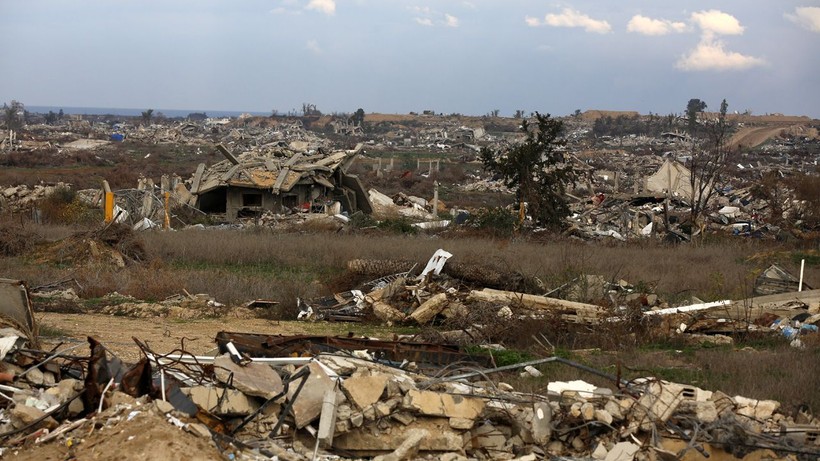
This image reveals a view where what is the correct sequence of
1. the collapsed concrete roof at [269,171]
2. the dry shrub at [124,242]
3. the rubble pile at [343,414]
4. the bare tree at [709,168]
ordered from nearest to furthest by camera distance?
the rubble pile at [343,414] → the dry shrub at [124,242] → the bare tree at [709,168] → the collapsed concrete roof at [269,171]

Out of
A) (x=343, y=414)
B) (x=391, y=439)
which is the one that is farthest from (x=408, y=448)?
(x=343, y=414)

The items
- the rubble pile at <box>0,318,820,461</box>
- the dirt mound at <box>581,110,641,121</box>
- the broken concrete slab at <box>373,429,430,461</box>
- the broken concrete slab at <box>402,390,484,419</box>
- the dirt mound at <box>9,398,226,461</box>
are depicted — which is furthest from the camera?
the dirt mound at <box>581,110,641,121</box>

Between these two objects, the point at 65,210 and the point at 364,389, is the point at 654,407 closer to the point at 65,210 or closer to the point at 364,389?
the point at 364,389

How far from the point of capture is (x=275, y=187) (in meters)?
25.2

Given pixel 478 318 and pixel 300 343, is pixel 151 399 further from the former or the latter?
pixel 478 318

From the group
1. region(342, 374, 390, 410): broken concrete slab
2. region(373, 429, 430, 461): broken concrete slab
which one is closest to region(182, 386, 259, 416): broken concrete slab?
region(342, 374, 390, 410): broken concrete slab

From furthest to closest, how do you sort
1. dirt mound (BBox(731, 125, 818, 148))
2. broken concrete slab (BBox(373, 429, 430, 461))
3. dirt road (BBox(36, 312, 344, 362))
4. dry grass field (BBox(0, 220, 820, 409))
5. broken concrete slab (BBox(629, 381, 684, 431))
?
dirt mound (BBox(731, 125, 818, 148)), dirt road (BBox(36, 312, 344, 362)), dry grass field (BBox(0, 220, 820, 409)), broken concrete slab (BBox(629, 381, 684, 431)), broken concrete slab (BBox(373, 429, 430, 461))

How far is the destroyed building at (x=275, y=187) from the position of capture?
84.1ft

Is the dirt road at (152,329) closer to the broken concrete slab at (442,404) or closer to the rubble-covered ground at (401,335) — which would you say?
the rubble-covered ground at (401,335)

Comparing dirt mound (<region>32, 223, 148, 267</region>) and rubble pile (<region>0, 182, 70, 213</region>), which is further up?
dirt mound (<region>32, 223, 148, 267</region>)

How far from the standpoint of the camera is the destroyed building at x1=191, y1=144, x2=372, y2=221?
25.6 meters

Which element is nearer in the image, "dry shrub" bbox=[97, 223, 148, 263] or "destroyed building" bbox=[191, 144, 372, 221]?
"dry shrub" bbox=[97, 223, 148, 263]

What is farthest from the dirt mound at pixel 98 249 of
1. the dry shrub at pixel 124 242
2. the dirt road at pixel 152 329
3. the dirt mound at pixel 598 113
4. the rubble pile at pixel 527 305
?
the dirt mound at pixel 598 113

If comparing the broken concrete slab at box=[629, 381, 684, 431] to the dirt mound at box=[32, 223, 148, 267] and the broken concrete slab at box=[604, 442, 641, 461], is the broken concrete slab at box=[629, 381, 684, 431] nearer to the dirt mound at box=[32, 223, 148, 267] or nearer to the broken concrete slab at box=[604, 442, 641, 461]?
the broken concrete slab at box=[604, 442, 641, 461]
